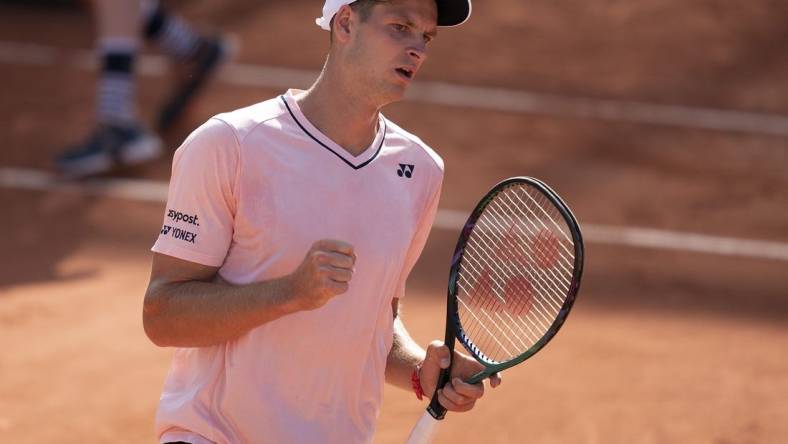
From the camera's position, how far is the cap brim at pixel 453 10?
3.02 meters

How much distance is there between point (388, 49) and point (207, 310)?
2.39 ft

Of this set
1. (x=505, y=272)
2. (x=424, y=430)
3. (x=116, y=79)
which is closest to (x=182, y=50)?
(x=116, y=79)

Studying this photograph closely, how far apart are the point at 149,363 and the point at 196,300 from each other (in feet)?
10.3

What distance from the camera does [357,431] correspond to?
301 centimetres

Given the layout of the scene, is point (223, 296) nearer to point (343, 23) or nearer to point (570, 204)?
point (343, 23)

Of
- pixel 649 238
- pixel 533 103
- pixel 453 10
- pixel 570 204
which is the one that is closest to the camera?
pixel 453 10

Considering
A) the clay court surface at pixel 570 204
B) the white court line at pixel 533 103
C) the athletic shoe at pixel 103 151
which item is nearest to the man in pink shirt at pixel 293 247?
the clay court surface at pixel 570 204

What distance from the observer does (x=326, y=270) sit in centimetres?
251

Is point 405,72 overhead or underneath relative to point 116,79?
overhead

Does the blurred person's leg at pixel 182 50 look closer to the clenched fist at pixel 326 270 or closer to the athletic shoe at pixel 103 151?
the athletic shoe at pixel 103 151

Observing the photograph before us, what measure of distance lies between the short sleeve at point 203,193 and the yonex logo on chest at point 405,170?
444mm

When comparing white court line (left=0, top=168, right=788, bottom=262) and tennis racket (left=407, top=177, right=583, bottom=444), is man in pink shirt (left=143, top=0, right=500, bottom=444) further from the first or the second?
white court line (left=0, top=168, right=788, bottom=262)

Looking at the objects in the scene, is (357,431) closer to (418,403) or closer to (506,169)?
(418,403)

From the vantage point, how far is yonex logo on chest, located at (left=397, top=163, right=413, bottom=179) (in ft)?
10.1
